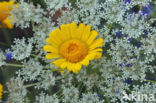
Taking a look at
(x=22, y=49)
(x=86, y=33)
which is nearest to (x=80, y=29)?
(x=86, y=33)

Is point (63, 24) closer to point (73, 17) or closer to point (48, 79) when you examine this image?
point (73, 17)

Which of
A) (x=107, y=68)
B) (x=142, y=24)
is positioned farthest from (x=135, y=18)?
(x=107, y=68)

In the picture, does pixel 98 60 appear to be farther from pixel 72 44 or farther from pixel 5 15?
pixel 5 15

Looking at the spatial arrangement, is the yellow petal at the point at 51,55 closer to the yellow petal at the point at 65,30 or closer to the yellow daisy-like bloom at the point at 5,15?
the yellow petal at the point at 65,30

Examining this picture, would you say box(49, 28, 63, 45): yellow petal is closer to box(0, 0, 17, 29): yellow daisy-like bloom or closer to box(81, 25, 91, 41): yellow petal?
box(81, 25, 91, 41): yellow petal

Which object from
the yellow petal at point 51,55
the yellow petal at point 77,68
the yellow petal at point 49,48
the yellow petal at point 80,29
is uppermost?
the yellow petal at point 80,29

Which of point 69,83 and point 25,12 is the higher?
point 25,12

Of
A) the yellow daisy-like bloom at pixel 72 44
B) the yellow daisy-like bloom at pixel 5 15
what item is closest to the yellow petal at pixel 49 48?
the yellow daisy-like bloom at pixel 72 44

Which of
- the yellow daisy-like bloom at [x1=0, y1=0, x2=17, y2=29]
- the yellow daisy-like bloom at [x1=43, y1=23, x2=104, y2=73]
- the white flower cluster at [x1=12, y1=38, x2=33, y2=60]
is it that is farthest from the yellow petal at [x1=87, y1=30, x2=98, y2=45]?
the yellow daisy-like bloom at [x1=0, y1=0, x2=17, y2=29]
